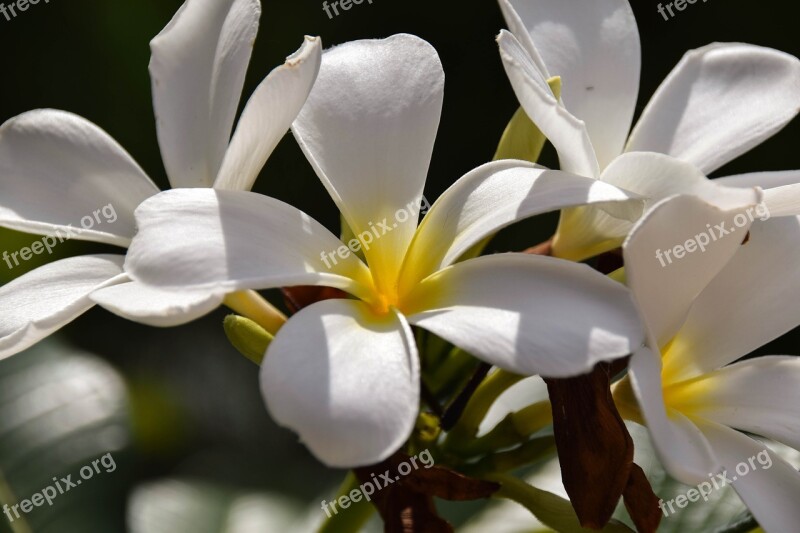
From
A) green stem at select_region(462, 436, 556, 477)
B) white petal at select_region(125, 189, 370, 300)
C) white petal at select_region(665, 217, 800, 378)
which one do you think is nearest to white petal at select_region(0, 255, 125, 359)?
white petal at select_region(125, 189, 370, 300)

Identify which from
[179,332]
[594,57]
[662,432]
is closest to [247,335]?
[662,432]

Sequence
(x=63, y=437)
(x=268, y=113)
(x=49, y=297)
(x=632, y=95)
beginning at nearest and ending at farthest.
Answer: (x=268, y=113) → (x=49, y=297) → (x=632, y=95) → (x=63, y=437)

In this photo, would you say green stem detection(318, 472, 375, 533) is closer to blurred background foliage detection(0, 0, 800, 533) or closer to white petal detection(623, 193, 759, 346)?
white petal detection(623, 193, 759, 346)

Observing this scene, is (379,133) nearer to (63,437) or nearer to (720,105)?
(720,105)

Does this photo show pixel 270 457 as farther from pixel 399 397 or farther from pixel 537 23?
pixel 399 397

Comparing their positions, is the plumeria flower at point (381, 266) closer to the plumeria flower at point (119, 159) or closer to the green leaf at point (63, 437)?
the plumeria flower at point (119, 159)

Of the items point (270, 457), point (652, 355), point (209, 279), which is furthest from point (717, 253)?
point (270, 457)
